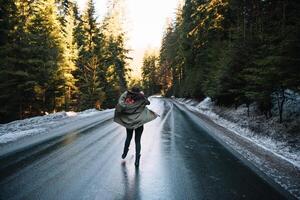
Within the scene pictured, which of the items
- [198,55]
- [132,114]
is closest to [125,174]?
[132,114]

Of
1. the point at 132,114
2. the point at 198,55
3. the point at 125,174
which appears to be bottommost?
the point at 125,174

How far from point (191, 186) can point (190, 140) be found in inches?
217

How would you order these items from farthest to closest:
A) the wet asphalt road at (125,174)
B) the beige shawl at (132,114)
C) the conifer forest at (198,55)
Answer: the conifer forest at (198,55) < the beige shawl at (132,114) < the wet asphalt road at (125,174)

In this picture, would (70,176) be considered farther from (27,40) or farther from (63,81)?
(63,81)

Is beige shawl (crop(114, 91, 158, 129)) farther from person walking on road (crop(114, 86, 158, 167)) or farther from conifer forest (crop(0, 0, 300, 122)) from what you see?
conifer forest (crop(0, 0, 300, 122))

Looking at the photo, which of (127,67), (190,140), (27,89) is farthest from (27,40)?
(127,67)

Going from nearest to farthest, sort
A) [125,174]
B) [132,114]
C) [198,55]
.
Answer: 1. [125,174]
2. [132,114]
3. [198,55]

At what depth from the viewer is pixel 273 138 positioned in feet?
38.0

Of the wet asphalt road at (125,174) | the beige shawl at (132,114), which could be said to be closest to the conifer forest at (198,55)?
the wet asphalt road at (125,174)

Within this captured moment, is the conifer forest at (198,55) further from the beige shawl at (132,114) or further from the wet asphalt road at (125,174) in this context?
the beige shawl at (132,114)

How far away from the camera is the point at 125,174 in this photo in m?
6.44

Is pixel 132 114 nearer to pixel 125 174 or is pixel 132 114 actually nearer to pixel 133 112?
pixel 133 112

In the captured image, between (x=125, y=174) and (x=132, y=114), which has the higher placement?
(x=132, y=114)

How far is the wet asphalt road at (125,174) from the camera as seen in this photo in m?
5.23
